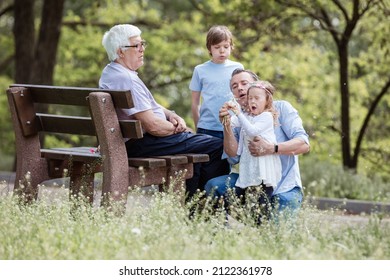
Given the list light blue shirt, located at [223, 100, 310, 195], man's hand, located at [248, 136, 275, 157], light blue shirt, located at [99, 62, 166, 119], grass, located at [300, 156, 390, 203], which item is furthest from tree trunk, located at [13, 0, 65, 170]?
man's hand, located at [248, 136, 275, 157]

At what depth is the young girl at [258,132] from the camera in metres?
6.60

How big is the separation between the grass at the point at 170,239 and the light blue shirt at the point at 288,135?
20.2 inches

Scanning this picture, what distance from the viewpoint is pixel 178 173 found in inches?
271

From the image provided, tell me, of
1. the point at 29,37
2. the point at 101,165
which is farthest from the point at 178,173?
the point at 29,37

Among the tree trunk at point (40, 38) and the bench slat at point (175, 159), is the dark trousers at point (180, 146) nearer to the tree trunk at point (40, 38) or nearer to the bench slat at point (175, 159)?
the bench slat at point (175, 159)

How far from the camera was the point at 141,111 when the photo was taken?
269 inches

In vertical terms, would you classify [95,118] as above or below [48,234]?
above

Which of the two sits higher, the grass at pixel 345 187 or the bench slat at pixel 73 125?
the bench slat at pixel 73 125

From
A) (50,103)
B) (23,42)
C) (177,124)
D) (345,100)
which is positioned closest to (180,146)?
(177,124)

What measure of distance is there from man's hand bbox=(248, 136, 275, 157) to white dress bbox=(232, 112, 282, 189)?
37 mm

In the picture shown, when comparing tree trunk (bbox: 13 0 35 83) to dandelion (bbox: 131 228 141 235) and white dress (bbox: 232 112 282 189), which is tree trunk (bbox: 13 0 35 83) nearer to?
white dress (bbox: 232 112 282 189)

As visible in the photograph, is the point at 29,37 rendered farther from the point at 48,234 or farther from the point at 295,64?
the point at 48,234

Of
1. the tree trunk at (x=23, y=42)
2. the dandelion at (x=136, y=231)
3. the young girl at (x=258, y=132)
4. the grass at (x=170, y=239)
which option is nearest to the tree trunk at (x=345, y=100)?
the tree trunk at (x=23, y=42)

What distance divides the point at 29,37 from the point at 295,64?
256 inches
